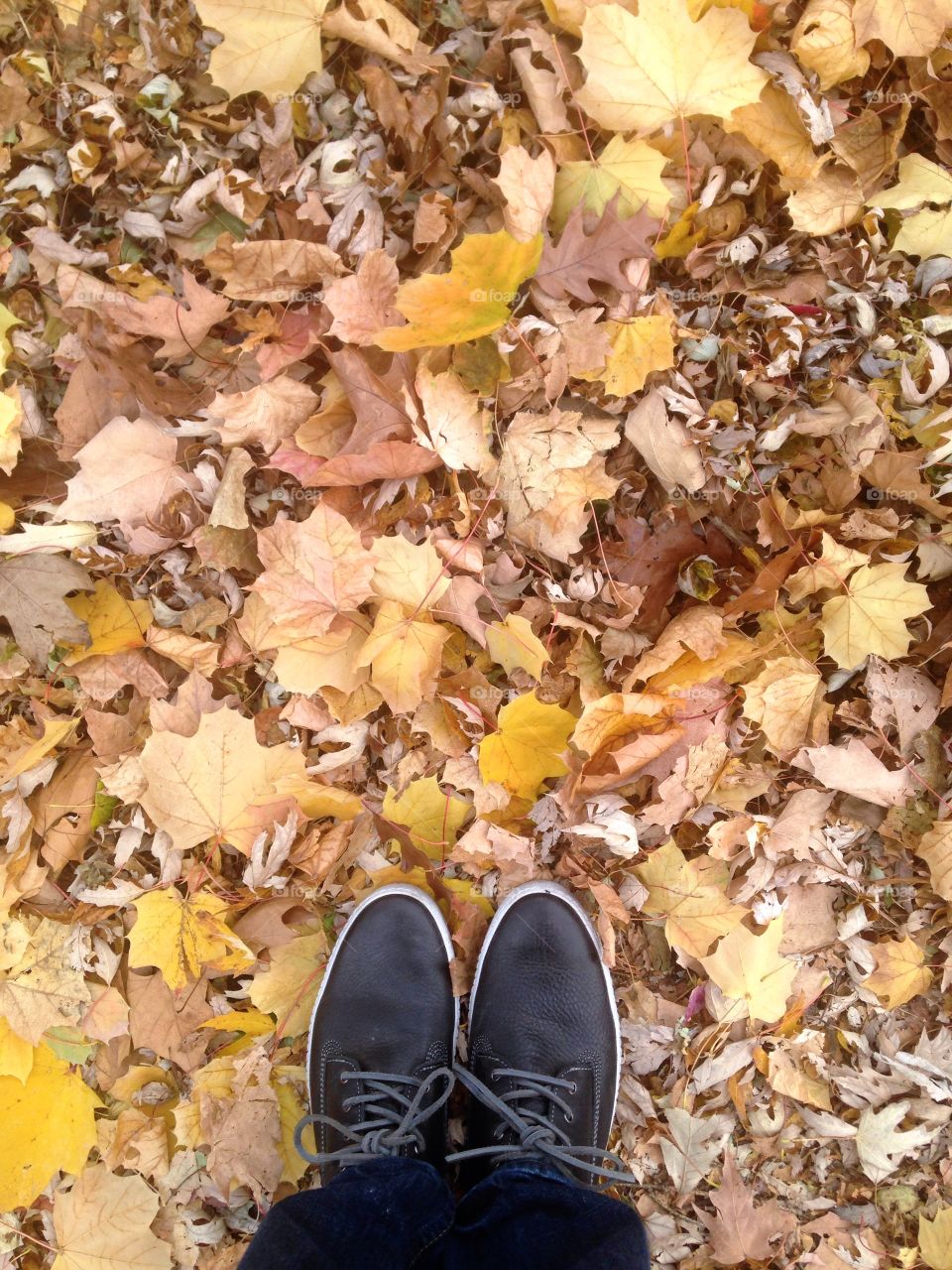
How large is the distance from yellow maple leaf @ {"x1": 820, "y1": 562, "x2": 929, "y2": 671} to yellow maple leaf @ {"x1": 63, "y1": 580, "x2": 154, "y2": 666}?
4.00ft

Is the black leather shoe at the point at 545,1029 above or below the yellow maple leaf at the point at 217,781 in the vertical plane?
below

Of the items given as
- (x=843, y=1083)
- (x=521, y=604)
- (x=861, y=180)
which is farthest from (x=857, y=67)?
(x=843, y=1083)

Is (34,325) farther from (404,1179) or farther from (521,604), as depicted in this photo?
(404,1179)

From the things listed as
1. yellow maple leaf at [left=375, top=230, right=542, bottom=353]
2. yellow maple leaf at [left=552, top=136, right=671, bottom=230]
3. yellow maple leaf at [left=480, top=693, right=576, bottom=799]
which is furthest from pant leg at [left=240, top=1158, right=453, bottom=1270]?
yellow maple leaf at [left=552, top=136, right=671, bottom=230]

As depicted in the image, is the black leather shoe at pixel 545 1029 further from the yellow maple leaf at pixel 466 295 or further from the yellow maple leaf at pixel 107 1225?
the yellow maple leaf at pixel 466 295

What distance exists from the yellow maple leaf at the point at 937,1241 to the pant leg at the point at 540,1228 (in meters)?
0.67

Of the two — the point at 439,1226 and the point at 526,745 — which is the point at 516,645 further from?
the point at 439,1226

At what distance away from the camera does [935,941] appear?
56.2 inches

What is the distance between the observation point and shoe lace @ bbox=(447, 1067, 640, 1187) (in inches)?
52.7

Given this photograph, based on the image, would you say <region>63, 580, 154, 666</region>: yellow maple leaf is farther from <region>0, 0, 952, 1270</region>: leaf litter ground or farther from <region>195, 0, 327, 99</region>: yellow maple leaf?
<region>195, 0, 327, 99</region>: yellow maple leaf

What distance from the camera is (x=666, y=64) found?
115cm

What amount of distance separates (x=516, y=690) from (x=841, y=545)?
611mm

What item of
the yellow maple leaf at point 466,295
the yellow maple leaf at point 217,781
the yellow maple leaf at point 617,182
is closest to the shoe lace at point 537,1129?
the yellow maple leaf at point 217,781

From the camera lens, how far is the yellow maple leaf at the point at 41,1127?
4.63ft
